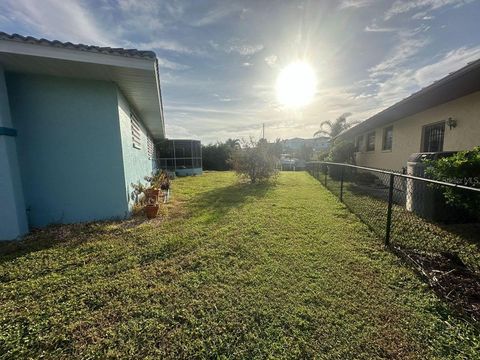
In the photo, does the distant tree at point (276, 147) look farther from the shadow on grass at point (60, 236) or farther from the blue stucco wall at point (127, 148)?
the shadow on grass at point (60, 236)

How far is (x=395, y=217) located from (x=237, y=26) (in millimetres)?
6806

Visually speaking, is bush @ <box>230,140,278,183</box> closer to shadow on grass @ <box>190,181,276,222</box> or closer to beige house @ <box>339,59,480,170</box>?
shadow on grass @ <box>190,181,276,222</box>

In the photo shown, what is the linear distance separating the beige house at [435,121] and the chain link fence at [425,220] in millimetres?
2414

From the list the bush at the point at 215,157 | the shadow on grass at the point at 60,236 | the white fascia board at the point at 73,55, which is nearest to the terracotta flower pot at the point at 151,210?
the shadow on grass at the point at 60,236

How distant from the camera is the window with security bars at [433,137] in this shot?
7469 millimetres

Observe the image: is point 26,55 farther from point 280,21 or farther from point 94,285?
point 280,21

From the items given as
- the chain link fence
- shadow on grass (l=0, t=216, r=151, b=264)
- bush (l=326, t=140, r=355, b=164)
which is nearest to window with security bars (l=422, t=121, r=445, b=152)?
the chain link fence

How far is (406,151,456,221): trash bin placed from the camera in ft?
15.5

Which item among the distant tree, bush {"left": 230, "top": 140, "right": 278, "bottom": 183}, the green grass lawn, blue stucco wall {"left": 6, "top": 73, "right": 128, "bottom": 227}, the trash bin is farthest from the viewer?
the distant tree

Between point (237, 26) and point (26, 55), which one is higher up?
point (237, 26)

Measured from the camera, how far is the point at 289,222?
510 centimetres

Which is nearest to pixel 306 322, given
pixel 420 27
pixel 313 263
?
pixel 313 263

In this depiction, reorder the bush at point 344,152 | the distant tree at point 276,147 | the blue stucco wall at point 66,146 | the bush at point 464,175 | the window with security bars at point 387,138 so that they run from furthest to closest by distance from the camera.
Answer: the bush at point 344,152 → the distant tree at point 276,147 → the window with security bars at point 387,138 → the blue stucco wall at point 66,146 → the bush at point 464,175

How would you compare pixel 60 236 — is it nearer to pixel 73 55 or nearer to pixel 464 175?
pixel 73 55
